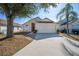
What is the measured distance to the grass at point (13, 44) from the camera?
7316 millimetres

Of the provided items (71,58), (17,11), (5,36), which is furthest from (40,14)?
(71,58)

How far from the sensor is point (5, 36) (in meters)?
8.42

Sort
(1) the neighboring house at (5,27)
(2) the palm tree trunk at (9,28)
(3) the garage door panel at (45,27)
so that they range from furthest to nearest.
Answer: (3) the garage door panel at (45,27)
(2) the palm tree trunk at (9,28)
(1) the neighboring house at (5,27)

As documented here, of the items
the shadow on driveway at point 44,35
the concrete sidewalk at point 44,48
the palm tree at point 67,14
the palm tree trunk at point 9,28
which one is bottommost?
the concrete sidewalk at point 44,48

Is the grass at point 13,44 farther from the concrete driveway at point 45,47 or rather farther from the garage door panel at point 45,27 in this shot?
the garage door panel at point 45,27

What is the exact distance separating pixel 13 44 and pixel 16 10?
67.3 inches

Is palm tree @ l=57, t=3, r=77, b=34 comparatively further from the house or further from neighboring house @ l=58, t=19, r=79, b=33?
the house

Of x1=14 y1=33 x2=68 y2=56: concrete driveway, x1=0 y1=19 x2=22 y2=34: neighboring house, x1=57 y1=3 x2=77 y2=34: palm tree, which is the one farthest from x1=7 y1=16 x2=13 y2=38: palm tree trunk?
x1=57 y1=3 x2=77 y2=34: palm tree

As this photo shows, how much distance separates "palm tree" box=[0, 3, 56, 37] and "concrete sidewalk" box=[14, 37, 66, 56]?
113 cm

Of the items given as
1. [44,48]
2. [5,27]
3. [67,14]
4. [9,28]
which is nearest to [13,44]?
[9,28]

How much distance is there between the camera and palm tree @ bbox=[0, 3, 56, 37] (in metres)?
8.37

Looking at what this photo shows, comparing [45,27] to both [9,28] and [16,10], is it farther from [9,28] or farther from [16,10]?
[9,28]

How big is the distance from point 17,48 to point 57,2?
7.61 feet

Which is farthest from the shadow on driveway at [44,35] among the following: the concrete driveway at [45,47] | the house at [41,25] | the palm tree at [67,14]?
the palm tree at [67,14]
